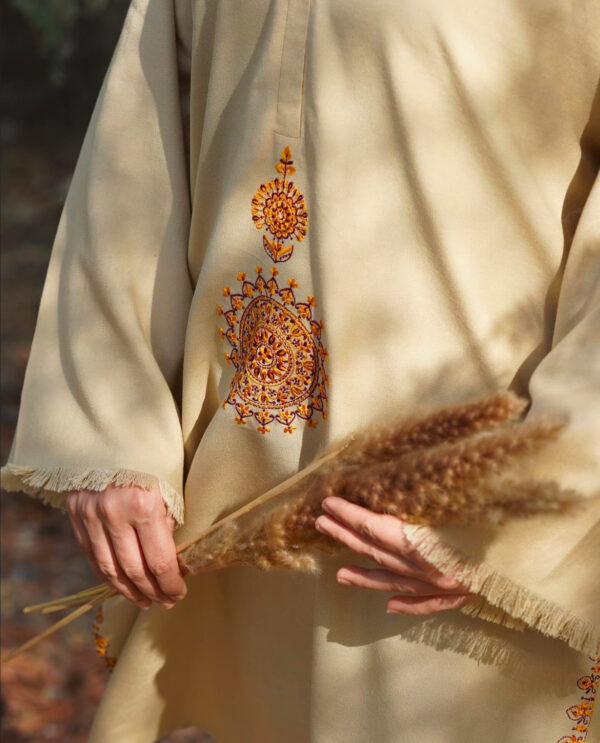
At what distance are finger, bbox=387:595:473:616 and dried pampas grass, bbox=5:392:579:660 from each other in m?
0.09

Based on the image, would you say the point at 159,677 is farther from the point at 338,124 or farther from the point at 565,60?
the point at 565,60

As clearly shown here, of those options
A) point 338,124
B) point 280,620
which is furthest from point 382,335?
point 280,620

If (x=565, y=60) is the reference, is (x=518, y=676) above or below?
below

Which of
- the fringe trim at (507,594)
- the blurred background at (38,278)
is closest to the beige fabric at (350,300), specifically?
the fringe trim at (507,594)

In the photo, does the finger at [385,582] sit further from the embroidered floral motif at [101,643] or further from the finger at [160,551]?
the embroidered floral motif at [101,643]

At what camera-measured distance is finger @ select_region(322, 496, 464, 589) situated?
993 millimetres

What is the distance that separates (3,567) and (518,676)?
2365 mm

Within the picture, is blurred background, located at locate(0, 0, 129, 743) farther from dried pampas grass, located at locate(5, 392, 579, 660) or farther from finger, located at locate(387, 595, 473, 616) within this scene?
finger, located at locate(387, 595, 473, 616)

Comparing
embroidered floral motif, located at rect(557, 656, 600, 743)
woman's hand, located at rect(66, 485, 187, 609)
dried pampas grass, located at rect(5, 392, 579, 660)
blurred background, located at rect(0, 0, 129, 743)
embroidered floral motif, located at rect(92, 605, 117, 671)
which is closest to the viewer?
dried pampas grass, located at rect(5, 392, 579, 660)

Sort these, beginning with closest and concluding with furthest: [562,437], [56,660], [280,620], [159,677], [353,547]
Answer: [562,437] → [353,547] → [280,620] → [159,677] → [56,660]

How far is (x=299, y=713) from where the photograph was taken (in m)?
1.36

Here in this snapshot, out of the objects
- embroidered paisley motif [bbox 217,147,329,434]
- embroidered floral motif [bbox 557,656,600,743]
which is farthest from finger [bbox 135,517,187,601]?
embroidered floral motif [bbox 557,656,600,743]

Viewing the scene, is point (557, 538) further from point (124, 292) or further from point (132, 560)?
point (124, 292)

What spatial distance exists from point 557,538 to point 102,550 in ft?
1.96
